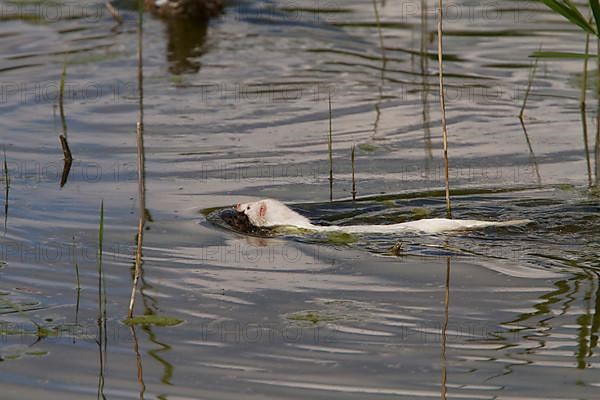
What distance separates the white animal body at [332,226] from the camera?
7.86m

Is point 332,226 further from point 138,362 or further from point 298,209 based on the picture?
point 138,362

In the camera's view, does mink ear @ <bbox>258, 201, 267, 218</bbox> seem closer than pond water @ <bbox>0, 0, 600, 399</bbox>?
No

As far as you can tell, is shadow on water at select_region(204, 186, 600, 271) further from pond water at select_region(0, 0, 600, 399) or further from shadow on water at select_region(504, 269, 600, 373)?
shadow on water at select_region(504, 269, 600, 373)

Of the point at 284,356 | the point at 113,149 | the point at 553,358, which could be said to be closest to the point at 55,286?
the point at 284,356

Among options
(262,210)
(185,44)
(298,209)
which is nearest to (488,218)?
(298,209)

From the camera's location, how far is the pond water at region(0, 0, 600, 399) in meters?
5.77

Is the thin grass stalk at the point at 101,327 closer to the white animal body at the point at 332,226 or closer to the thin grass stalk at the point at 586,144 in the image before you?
the white animal body at the point at 332,226

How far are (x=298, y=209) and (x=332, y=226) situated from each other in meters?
0.61

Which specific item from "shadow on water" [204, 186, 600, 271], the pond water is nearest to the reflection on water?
the pond water

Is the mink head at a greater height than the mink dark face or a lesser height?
greater

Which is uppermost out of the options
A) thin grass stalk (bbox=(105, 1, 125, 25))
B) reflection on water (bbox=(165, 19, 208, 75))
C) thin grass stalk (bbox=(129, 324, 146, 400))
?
thin grass stalk (bbox=(105, 1, 125, 25))

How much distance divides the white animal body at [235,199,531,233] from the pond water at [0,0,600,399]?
0.21 ft

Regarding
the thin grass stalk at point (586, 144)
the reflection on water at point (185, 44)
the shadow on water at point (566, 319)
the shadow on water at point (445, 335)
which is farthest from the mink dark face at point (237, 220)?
the reflection on water at point (185, 44)

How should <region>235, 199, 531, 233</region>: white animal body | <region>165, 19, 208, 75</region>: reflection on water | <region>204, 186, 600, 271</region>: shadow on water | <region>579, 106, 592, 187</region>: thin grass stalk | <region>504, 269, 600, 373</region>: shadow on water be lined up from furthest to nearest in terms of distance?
<region>165, 19, 208, 75</region>: reflection on water → <region>579, 106, 592, 187</region>: thin grass stalk → <region>235, 199, 531, 233</region>: white animal body → <region>204, 186, 600, 271</region>: shadow on water → <region>504, 269, 600, 373</region>: shadow on water
